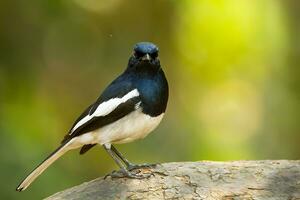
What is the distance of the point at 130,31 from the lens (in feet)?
30.1

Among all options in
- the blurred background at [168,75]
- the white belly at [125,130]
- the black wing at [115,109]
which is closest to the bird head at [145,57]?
the black wing at [115,109]

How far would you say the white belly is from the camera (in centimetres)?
570

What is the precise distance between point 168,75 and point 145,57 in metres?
2.92

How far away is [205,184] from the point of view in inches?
220

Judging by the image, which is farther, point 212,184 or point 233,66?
point 233,66

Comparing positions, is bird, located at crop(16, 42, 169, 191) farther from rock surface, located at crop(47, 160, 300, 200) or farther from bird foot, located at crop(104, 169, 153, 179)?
rock surface, located at crop(47, 160, 300, 200)

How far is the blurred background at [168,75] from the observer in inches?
294

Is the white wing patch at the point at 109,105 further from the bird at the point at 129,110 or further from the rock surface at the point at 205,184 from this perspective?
the rock surface at the point at 205,184

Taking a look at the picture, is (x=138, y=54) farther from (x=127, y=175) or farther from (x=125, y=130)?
(x=127, y=175)

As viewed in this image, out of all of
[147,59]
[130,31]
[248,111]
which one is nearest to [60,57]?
[130,31]

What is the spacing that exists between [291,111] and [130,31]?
1.83 meters

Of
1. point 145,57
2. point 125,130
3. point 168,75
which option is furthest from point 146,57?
point 168,75

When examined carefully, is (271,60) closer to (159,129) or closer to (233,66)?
(233,66)

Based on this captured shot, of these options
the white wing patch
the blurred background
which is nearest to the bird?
the white wing patch
